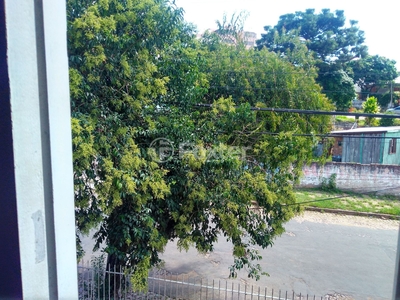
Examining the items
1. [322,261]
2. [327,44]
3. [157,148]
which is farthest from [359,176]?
[157,148]

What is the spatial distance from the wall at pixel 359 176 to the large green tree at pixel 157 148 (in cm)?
348

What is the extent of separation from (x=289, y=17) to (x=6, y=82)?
5033mm

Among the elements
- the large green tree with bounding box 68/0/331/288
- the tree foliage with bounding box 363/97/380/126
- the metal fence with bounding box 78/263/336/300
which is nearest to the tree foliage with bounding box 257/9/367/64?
the tree foliage with bounding box 363/97/380/126

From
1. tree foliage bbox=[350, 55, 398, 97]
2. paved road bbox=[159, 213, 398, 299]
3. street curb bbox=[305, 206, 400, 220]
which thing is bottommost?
paved road bbox=[159, 213, 398, 299]

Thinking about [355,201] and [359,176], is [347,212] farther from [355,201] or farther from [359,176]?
[359,176]

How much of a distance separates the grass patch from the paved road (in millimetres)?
423

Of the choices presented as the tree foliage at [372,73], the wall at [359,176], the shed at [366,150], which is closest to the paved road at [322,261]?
the wall at [359,176]

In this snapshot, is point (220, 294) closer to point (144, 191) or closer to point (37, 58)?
point (144, 191)

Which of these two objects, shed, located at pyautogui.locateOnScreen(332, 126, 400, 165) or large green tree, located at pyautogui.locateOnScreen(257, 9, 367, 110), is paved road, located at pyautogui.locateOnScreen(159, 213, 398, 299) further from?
large green tree, located at pyautogui.locateOnScreen(257, 9, 367, 110)

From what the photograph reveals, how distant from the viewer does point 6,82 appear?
34 cm

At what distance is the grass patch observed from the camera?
18.7 feet

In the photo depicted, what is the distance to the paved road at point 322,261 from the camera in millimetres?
3588

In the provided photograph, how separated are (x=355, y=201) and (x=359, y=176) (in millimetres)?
538

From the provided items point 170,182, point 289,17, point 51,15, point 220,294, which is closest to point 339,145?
point 289,17
